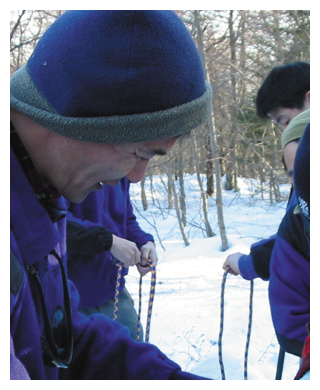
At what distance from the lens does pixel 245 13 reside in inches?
331

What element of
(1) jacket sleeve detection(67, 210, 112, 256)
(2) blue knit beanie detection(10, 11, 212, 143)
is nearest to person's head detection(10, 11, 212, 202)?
(2) blue knit beanie detection(10, 11, 212, 143)

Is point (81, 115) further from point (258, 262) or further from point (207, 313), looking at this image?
point (207, 313)

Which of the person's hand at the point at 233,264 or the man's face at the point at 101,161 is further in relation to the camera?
the person's hand at the point at 233,264

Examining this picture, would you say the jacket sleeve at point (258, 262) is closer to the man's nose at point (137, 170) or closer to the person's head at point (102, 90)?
the man's nose at point (137, 170)

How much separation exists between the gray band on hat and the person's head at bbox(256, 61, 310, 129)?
4.92 ft

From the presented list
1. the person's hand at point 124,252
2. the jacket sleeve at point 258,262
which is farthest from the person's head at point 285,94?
the person's hand at point 124,252

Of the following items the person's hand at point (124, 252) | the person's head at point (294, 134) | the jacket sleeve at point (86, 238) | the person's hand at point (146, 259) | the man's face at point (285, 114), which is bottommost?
the person's hand at point (146, 259)

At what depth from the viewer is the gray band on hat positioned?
830mm

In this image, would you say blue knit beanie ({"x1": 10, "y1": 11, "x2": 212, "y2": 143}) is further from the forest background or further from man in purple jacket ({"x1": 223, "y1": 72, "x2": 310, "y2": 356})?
the forest background

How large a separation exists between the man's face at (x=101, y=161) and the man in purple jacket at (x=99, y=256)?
96cm

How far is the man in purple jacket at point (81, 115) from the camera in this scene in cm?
81

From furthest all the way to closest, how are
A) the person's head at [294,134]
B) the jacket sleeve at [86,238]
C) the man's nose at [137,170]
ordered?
the jacket sleeve at [86,238] → the person's head at [294,134] → the man's nose at [137,170]

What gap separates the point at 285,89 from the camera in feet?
7.16

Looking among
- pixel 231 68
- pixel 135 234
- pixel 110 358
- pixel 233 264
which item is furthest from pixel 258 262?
pixel 231 68
